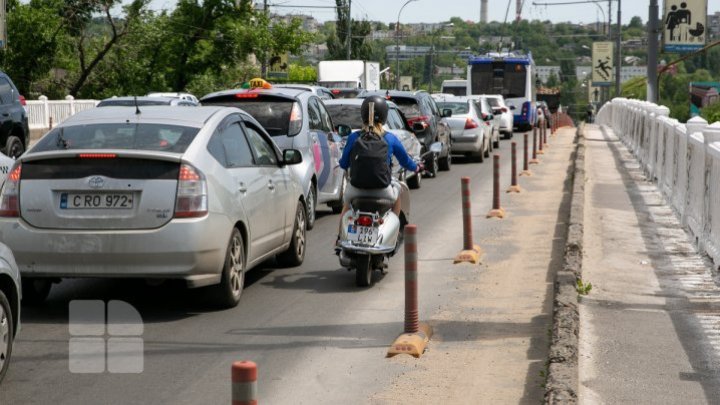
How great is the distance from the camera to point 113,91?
5797 cm

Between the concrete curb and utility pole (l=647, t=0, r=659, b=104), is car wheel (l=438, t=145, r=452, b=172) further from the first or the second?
the concrete curb

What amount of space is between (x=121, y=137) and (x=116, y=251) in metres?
1.00

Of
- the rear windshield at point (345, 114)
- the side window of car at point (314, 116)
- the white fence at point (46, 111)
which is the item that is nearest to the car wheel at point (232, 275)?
the side window of car at point (314, 116)

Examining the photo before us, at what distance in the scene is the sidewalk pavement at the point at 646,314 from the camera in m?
7.62

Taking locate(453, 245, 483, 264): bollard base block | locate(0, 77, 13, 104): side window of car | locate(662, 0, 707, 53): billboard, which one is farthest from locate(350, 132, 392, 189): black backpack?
locate(662, 0, 707, 53): billboard

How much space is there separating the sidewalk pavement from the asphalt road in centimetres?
138

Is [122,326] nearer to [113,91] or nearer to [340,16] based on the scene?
[113,91]

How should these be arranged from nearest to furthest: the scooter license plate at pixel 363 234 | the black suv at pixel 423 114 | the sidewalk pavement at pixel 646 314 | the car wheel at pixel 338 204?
the sidewalk pavement at pixel 646 314 → the scooter license plate at pixel 363 234 → the car wheel at pixel 338 204 → the black suv at pixel 423 114

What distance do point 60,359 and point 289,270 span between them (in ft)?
14.0

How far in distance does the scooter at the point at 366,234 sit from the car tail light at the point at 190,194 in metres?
1.99

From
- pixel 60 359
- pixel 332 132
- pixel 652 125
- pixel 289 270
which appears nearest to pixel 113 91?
pixel 652 125

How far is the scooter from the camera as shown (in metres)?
10.9

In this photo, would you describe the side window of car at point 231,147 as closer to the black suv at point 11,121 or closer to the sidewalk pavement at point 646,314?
the sidewalk pavement at point 646,314

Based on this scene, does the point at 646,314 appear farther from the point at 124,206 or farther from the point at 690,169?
the point at 690,169
